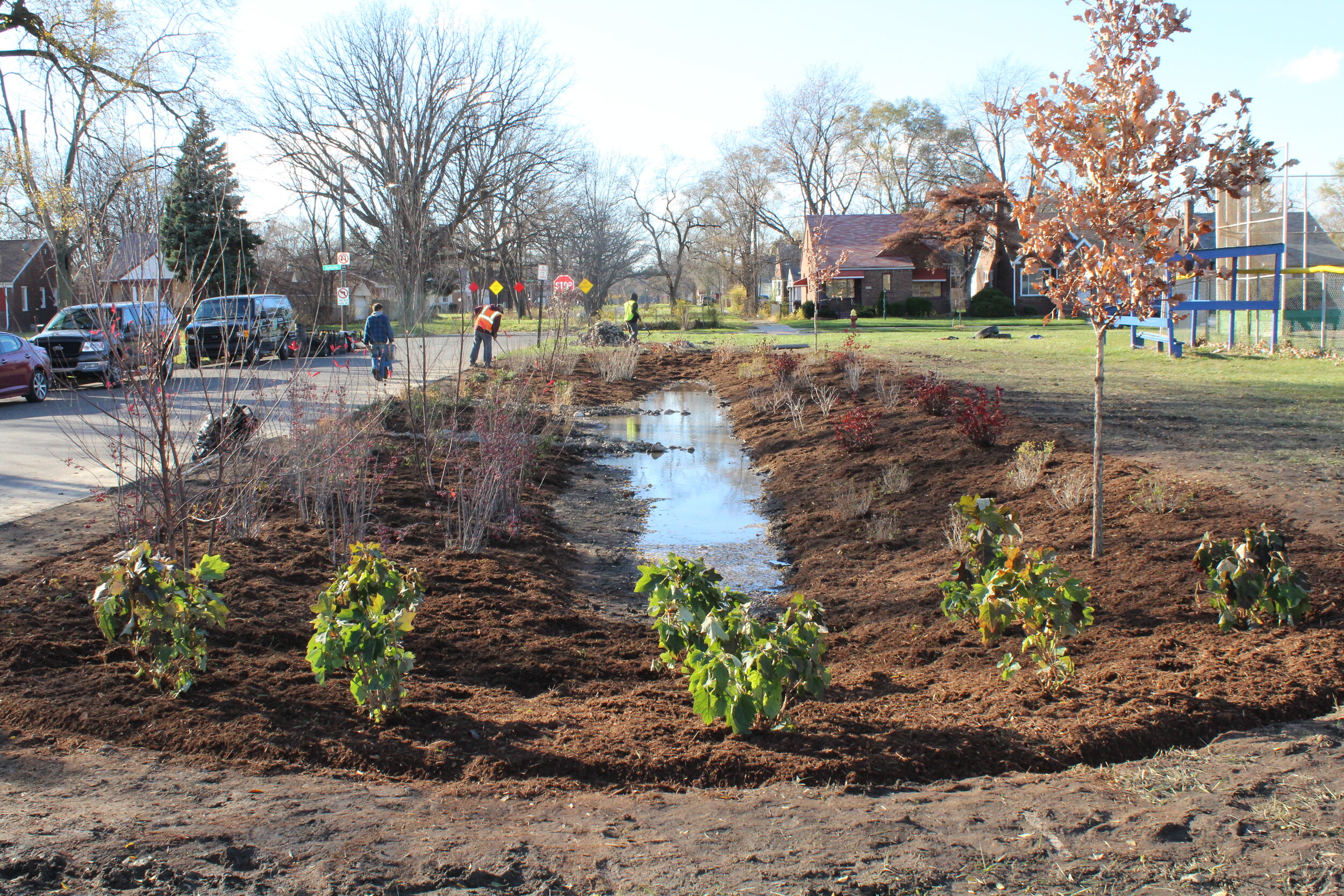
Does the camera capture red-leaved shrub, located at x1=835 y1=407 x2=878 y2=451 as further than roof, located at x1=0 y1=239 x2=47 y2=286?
No

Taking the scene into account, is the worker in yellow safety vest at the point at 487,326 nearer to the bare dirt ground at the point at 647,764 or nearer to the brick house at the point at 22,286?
the bare dirt ground at the point at 647,764

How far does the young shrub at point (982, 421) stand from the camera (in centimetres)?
988

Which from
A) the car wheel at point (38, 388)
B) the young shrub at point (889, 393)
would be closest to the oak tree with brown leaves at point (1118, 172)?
the young shrub at point (889, 393)

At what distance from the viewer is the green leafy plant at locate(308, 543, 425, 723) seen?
12.4 feet

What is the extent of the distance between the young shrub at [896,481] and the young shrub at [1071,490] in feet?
5.02

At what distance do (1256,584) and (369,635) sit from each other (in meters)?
4.24

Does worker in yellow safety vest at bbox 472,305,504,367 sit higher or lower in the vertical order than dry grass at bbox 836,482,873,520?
higher

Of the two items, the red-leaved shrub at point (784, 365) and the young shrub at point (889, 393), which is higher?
the red-leaved shrub at point (784, 365)

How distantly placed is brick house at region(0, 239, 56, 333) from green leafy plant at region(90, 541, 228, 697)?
53.8 m

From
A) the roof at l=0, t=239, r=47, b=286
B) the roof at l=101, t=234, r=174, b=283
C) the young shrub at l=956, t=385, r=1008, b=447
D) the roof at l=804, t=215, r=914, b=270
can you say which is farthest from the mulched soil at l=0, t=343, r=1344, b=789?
the roof at l=0, t=239, r=47, b=286

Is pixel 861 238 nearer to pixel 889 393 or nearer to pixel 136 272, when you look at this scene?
pixel 889 393

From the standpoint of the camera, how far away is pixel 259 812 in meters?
3.14

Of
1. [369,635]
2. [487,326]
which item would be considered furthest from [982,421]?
[487,326]

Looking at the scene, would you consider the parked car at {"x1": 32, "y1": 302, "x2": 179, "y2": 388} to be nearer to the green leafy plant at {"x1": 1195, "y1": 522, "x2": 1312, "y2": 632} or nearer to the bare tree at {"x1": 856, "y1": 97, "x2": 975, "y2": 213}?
the green leafy plant at {"x1": 1195, "y1": 522, "x2": 1312, "y2": 632}
